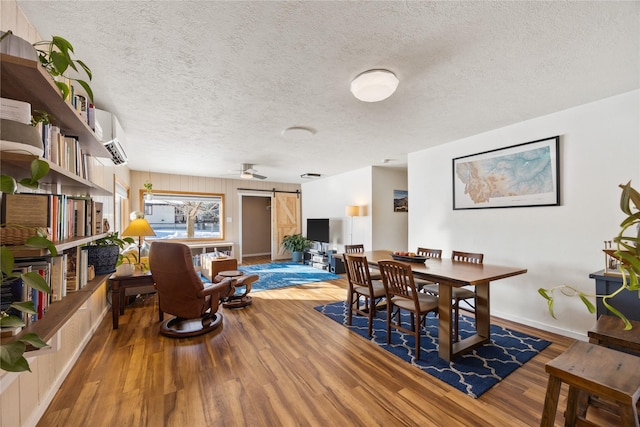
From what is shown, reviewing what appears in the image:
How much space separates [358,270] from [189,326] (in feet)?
6.75

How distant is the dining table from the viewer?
2.30m

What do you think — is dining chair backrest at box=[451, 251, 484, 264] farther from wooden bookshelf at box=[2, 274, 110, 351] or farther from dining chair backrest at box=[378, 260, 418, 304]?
wooden bookshelf at box=[2, 274, 110, 351]

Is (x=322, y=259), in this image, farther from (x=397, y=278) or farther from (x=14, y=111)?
(x=14, y=111)

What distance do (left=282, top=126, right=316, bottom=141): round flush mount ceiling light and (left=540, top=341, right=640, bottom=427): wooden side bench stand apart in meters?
3.01

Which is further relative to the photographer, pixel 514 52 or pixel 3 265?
pixel 514 52

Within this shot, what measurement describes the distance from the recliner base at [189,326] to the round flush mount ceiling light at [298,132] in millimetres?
2375

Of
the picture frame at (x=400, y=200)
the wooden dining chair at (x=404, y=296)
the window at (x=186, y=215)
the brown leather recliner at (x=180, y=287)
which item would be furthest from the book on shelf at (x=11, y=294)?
the window at (x=186, y=215)

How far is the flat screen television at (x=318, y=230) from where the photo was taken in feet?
22.2

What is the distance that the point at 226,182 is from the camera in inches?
292

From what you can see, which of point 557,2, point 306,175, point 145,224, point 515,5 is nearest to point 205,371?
point 145,224

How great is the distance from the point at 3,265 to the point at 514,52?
283 centimetres

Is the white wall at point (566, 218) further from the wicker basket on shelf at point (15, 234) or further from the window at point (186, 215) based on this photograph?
the window at point (186, 215)

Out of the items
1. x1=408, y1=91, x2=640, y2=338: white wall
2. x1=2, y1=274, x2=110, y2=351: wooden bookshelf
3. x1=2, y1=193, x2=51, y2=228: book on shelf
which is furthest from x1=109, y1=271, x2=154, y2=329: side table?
x1=408, y1=91, x2=640, y2=338: white wall

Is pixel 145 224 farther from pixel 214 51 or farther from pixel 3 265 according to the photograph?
pixel 3 265
